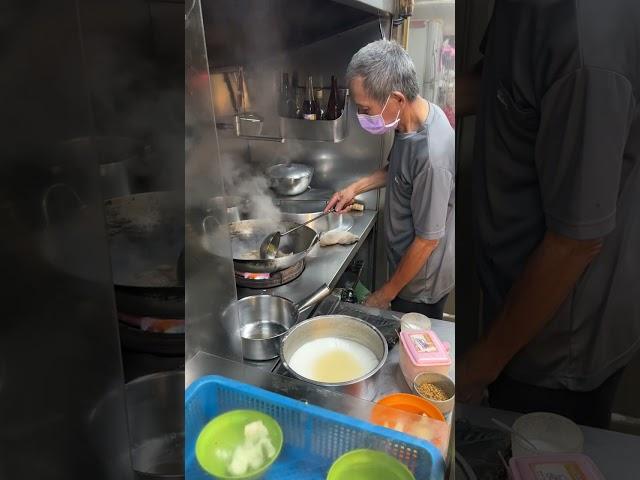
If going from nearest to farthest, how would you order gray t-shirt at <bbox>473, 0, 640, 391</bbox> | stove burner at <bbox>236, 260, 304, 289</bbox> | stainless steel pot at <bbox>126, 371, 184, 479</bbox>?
gray t-shirt at <bbox>473, 0, 640, 391</bbox> < stainless steel pot at <bbox>126, 371, 184, 479</bbox> < stove burner at <bbox>236, 260, 304, 289</bbox>

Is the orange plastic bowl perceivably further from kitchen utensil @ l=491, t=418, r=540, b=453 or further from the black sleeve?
the black sleeve

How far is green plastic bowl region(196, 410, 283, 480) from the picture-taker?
514 mm

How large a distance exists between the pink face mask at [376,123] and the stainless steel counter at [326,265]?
0.15 meters

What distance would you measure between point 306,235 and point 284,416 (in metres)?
0.65

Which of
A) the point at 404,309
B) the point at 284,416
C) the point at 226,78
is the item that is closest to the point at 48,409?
the point at 284,416

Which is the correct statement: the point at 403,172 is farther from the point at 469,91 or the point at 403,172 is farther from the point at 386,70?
the point at 469,91

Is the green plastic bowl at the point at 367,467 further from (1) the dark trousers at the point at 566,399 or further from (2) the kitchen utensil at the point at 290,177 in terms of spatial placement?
(2) the kitchen utensil at the point at 290,177

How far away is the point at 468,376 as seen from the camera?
248 millimetres

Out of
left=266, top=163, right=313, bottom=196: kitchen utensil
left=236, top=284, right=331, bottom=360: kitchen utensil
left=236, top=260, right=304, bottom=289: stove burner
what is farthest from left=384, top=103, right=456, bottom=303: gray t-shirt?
left=236, top=260, right=304, bottom=289: stove burner

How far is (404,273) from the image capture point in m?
0.61

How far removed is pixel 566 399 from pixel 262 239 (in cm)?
108

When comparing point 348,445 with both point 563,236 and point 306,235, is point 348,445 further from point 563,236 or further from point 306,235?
point 306,235

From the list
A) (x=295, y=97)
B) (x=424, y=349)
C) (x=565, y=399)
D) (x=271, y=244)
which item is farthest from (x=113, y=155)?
(x=271, y=244)

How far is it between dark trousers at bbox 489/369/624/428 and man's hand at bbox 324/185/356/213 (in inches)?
23.5
